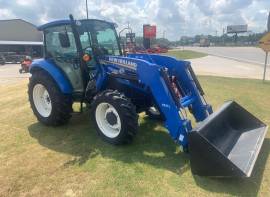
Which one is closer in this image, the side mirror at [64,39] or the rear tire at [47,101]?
the side mirror at [64,39]

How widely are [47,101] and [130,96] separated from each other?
7.34ft

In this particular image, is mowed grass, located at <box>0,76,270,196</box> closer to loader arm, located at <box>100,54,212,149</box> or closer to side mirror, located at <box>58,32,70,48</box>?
loader arm, located at <box>100,54,212,149</box>

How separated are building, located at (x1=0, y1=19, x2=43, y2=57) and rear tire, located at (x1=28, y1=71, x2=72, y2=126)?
143ft

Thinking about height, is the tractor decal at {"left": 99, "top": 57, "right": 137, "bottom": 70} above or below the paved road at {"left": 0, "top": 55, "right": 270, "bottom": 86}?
above

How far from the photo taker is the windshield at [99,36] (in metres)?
5.89

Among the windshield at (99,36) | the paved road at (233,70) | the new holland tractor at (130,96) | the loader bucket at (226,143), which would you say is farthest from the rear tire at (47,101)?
the paved road at (233,70)

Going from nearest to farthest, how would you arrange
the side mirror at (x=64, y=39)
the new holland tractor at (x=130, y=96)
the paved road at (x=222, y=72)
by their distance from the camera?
the new holland tractor at (x=130, y=96) < the side mirror at (x=64, y=39) < the paved road at (x=222, y=72)

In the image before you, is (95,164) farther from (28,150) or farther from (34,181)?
(28,150)

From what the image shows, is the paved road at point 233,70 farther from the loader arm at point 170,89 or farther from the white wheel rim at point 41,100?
the white wheel rim at point 41,100

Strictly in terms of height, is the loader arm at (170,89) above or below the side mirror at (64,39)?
below

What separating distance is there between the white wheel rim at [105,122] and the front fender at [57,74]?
Answer: 3.58ft

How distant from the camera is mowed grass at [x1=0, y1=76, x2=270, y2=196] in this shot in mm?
3932

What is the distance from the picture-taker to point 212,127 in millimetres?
4723

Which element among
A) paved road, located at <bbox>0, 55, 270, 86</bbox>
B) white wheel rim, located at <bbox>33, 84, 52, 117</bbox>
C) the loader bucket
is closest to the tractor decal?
the loader bucket
